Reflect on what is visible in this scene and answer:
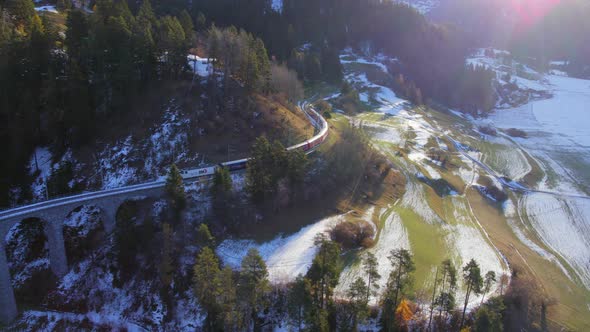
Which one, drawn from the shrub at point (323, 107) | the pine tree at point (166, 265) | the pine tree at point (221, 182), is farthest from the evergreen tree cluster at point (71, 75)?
the shrub at point (323, 107)

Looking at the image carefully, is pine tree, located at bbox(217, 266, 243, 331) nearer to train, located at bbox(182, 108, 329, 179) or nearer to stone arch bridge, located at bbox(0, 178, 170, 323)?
train, located at bbox(182, 108, 329, 179)

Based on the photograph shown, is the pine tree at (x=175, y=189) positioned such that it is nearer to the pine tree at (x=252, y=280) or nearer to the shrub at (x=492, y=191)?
the pine tree at (x=252, y=280)

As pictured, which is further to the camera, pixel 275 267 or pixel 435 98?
pixel 435 98

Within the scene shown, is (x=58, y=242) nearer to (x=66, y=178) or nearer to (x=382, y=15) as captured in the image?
(x=66, y=178)

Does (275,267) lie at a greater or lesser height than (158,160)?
lesser

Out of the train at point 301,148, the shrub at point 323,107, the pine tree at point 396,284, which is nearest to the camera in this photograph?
the pine tree at point 396,284

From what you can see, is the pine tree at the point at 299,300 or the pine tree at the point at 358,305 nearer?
the pine tree at the point at 299,300

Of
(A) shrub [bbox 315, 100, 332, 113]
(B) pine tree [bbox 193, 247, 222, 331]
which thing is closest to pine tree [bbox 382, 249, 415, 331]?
(B) pine tree [bbox 193, 247, 222, 331]

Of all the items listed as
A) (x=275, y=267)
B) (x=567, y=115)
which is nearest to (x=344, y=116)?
(x=275, y=267)
